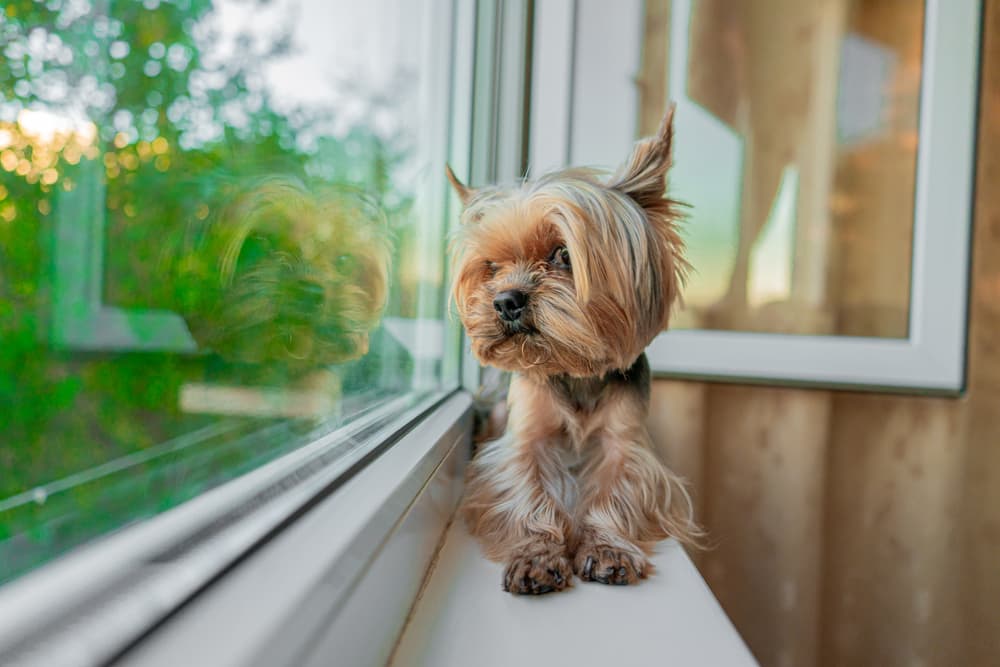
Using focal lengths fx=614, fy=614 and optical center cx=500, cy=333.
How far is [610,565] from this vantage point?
0.69 m

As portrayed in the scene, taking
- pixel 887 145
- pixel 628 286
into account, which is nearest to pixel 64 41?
pixel 628 286

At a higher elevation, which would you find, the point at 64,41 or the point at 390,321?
the point at 64,41

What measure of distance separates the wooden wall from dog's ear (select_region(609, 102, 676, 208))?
2.41ft

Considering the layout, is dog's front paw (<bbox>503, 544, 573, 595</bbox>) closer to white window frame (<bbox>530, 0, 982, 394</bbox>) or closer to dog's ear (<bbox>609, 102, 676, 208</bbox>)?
dog's ear (<bbox>609, 102, 676, 208</bbox>)

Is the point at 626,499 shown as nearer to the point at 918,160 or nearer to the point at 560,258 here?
the point at 560,258

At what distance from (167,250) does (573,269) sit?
1.71 feet

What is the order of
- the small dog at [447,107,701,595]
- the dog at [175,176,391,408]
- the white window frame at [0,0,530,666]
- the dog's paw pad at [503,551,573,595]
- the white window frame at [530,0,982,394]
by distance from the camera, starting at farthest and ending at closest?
the white window frame at [530,0,982,394], the small dog at [447,107,701,595], the dog's paw pad at [503,551,573,595], the dog at [175,176,391,408], the white window frame at [0,0,530,666]

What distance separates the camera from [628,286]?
83 cm

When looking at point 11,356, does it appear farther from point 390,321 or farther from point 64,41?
point 390,321

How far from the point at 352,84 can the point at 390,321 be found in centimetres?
37

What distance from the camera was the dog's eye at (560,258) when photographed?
842 mm

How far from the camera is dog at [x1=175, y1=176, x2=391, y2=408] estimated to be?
0.45 metres

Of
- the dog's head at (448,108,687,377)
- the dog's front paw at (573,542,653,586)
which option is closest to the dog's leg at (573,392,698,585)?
the dog's front paw at (573,542,653,586)

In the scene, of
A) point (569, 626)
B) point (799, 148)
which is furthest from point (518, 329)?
point (799, 148)
